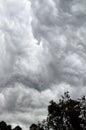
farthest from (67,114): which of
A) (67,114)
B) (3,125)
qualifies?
(3,125)

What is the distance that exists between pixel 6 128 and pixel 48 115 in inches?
1554

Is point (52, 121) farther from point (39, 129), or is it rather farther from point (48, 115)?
point (39, 129)

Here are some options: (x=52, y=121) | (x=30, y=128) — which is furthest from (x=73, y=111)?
(x=30, y=128)

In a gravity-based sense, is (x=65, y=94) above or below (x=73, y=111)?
above

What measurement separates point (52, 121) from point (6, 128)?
129 feet

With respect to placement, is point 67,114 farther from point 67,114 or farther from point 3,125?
point 3,125

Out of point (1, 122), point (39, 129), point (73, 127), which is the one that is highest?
point (1, 122)

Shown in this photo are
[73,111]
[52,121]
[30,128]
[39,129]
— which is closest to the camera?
[73,111]

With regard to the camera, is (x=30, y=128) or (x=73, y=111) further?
(x=30, y=128)

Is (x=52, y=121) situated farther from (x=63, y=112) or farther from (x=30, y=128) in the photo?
(x=30, y=128)

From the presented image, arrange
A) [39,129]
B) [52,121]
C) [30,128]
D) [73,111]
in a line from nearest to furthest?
1. [73,111]
2. [52,121]
3. [39,129]
4. [30,128]

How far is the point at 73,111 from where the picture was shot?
3014 inches

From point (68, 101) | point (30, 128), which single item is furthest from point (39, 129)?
point (68, 101)

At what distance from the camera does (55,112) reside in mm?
79312
